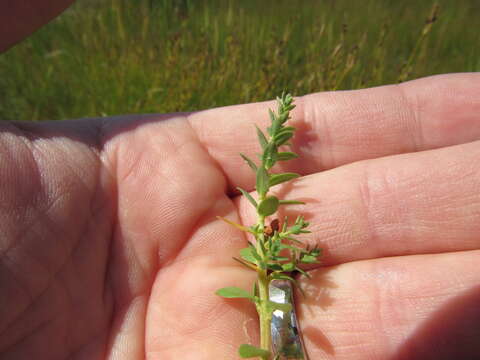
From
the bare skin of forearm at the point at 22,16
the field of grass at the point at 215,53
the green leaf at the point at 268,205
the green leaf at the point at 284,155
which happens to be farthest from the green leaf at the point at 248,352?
the field of grass at the point at 215,53

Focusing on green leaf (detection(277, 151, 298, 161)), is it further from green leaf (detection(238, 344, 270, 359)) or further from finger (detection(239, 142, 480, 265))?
green leaf (detection(238, 344, 270, 359))

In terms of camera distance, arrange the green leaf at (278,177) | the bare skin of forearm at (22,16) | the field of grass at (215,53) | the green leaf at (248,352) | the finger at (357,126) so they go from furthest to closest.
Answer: the field of grass at (215,53)
the finger at (357,126)
the green leaf at (278,177)
the bare skin of forearm at (22,16)
the green leaf at (248,352)

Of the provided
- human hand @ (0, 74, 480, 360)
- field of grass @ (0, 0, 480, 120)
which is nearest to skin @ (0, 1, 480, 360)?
human hand @ (0, 74, 480, 360)

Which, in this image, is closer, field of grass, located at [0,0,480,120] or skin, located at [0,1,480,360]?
skin, located at [0,1,480,360]

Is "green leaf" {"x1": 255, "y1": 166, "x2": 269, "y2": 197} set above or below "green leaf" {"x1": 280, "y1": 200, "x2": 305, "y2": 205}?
above

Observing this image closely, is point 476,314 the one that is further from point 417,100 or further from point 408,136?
point 417,100

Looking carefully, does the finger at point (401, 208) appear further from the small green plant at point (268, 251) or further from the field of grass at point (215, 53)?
the field of grass at point (215, 53)
